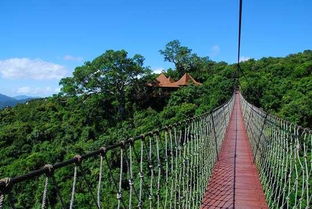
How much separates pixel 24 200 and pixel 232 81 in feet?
65.3

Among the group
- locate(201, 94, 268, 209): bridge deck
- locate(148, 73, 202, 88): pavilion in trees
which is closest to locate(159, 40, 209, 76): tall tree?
locate(148, 73, 202, 88): pavilion in trees

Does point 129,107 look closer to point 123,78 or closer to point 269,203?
point 123,78

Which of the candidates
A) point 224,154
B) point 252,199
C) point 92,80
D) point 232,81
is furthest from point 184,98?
point 252,199

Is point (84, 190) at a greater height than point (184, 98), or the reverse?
point (184, 98)

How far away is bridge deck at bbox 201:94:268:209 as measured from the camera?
348 centimetres

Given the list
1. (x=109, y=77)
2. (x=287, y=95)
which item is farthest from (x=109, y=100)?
(x=287, y=95)

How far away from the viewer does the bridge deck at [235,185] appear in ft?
11.4

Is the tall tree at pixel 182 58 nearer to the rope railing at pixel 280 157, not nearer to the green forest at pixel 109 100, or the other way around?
the green forest at pixel 109 100

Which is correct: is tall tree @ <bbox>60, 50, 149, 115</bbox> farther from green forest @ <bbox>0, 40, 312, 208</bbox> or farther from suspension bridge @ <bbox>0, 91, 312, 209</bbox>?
suspension bridge @ <bbox>0, 91, 312, 209</bbox>

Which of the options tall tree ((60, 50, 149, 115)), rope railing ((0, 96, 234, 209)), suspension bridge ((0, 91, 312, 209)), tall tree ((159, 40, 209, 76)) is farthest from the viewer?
tall tree ((159, 40, 209, 76))

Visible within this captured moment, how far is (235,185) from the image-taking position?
407cm

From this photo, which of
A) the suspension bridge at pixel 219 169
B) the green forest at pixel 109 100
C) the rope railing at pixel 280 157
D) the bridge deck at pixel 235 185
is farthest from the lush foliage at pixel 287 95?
the rope railing at pixel 280 157

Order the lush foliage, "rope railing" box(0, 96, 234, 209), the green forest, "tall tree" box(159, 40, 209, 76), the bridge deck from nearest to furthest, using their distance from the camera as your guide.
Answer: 1. "rope railing" box(0, 96, 234, 209)
2. the bridge deck
3. the lush foliage
4. the green forest
5. "tall tree" box(159, 40, 209, 76)

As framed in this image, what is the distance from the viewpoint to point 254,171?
4.81m
